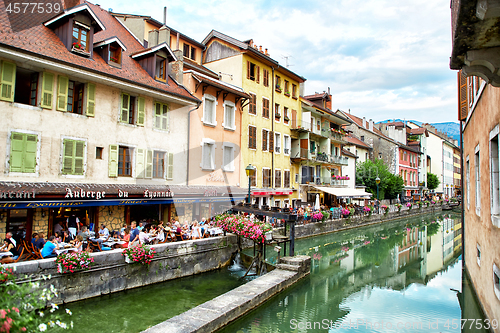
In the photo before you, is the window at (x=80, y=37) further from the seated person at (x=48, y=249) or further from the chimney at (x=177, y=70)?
the seated person at (x=48, y=249)

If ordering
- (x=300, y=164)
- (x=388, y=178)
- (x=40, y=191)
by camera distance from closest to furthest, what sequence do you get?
(x=40, y=191), (x=300, y=164), (x=388, y=178)

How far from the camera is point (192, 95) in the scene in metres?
19.1

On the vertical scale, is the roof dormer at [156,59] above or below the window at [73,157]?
above

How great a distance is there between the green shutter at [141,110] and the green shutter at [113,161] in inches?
70.9

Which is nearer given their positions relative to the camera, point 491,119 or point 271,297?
point 491,119

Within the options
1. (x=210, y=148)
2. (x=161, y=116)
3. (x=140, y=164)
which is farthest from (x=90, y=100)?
(x=210, y=148)

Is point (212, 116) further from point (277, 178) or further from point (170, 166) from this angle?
point (277, 178)

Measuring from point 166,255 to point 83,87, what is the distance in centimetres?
772

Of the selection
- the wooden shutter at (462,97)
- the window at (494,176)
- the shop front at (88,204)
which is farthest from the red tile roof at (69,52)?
the window at (494,176)

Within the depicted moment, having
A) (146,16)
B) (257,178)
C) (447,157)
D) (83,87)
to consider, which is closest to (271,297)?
(83,87)

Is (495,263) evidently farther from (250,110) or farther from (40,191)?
(250,110)

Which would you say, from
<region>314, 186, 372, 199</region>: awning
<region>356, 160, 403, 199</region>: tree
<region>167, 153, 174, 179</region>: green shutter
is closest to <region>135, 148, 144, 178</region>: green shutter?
<region>167, 153, 174, 179</region>: green shutter

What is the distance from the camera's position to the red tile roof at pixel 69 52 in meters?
11.6
